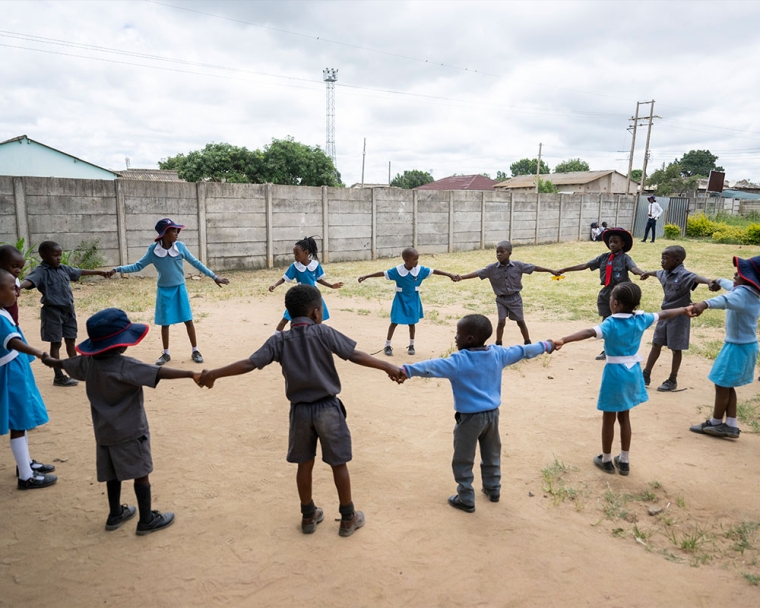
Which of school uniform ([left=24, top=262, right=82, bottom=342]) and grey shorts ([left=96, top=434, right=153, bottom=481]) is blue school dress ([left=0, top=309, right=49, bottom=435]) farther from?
school uniform ([left=24, top=262, right=82, bottom=342])

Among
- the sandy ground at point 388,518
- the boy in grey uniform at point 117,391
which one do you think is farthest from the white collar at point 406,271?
the boy in grey uniform at point 117,391

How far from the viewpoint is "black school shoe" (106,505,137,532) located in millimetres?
3172

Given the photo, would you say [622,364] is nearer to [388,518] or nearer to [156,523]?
[388,518]

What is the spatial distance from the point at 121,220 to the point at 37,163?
68.6ft

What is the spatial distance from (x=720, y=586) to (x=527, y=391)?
3.06m

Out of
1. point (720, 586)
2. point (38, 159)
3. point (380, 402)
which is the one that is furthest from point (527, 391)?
point (38, 159)

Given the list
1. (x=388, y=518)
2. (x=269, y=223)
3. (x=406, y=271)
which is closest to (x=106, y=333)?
(x=388, y=518)

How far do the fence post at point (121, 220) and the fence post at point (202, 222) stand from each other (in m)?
1.76

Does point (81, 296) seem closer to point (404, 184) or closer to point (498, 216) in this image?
point (498, 216)

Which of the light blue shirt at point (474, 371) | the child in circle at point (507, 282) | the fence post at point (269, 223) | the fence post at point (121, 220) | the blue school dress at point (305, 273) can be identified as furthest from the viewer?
the fence post at point (269, 223)

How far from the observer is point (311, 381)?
2.95 m

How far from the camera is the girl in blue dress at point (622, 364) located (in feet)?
12.5

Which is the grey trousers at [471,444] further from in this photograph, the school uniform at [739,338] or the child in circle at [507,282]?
the child in circle at [507,282]

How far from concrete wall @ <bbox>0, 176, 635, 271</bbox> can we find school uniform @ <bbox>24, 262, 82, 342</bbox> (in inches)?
279
